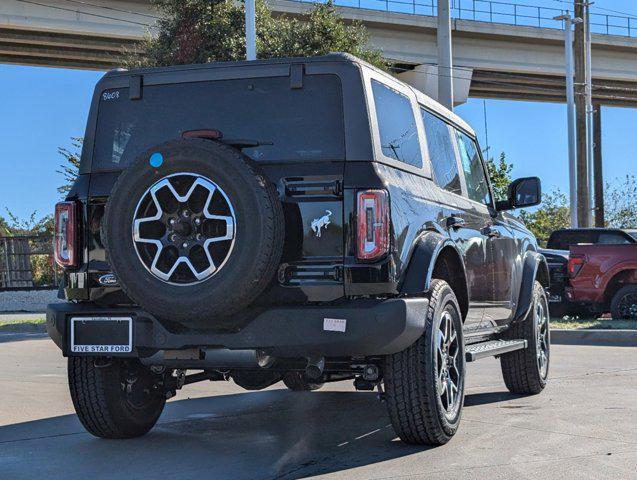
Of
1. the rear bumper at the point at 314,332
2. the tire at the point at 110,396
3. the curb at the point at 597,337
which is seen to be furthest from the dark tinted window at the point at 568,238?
the rear bumper at the point at 314,332

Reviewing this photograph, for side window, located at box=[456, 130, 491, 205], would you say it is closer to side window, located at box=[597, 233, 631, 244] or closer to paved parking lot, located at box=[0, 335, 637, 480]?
paved parking lot, located at box=[0, 335, 637, 480]

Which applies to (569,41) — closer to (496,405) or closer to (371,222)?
(496,405)

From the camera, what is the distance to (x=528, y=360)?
7891 millimetres

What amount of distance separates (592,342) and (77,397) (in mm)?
9330

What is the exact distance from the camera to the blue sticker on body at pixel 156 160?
5.17 m

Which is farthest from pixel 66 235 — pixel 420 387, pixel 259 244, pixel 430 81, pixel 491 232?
pixel 430 81

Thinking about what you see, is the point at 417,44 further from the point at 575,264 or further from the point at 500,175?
the point at 575,264

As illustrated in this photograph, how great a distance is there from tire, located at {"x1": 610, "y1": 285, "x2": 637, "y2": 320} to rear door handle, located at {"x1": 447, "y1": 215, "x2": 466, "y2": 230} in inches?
395

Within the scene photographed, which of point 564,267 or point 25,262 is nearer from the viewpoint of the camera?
point 564,267

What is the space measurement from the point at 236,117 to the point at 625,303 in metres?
11.6

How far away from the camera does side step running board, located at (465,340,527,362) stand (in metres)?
6.20

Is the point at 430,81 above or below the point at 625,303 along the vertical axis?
above

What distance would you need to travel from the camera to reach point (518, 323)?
316 inches

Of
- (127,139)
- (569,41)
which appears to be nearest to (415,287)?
(127,139)
